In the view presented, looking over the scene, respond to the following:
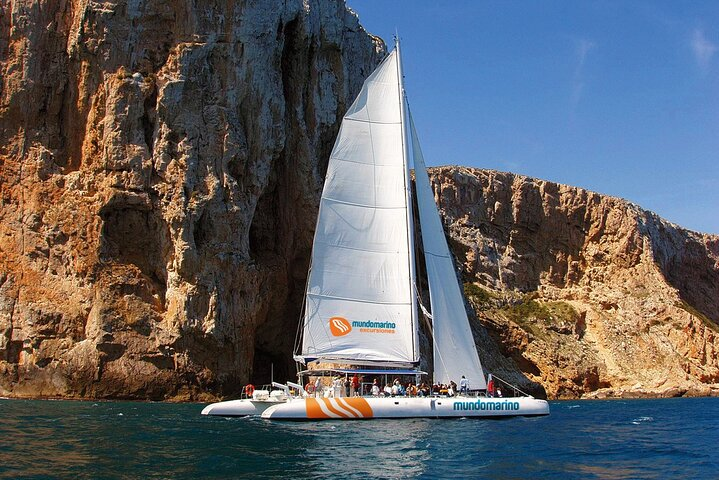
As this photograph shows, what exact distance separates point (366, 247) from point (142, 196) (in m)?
16.0

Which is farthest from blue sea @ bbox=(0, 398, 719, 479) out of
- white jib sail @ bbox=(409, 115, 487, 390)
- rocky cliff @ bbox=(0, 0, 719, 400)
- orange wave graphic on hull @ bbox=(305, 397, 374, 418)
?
rocky cliff @ bbox=(0, 0, 719, 400)

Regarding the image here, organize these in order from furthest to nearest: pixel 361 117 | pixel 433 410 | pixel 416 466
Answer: pixel 361 117 → pixel 433 410 → pixel 416 466

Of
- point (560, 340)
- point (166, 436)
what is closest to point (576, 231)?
point (560, 340)

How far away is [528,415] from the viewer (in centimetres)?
2553

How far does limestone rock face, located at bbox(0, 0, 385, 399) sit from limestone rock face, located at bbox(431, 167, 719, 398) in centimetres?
2390

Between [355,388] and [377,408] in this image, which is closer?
[377,408]

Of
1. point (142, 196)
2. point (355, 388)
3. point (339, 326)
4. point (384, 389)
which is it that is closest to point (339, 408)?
point (355, 388)

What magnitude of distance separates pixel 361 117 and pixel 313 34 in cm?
1839

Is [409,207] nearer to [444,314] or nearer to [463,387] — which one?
[444,314]

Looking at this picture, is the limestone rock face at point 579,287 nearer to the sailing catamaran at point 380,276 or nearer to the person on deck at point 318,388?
the sailing catamaran at point 380,276

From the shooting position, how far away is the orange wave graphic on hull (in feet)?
78.0

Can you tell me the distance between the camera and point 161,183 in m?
38.7

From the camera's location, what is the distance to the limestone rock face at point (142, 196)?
3628 centimetres

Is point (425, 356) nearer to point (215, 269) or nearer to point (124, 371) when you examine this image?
point (215, 269)
